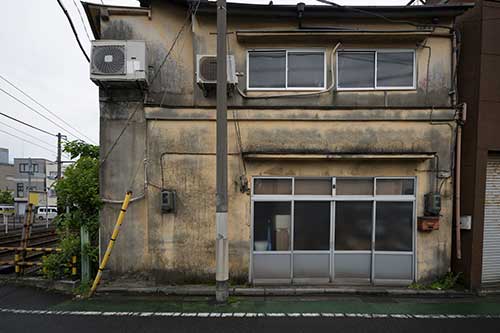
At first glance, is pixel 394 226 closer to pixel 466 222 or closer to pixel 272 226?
pixel 466 222

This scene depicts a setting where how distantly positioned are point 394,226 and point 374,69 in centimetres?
426

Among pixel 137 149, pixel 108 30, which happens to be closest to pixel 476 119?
pixel 137 149

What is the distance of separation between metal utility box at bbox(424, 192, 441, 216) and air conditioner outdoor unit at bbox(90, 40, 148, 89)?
793cm

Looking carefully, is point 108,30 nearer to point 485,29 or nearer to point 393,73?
point 393,73

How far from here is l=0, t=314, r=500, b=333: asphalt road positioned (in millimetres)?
4875

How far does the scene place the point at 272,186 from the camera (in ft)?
23.5

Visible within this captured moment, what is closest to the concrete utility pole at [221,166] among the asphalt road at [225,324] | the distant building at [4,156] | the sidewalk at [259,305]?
the sidewalk at [259,305]

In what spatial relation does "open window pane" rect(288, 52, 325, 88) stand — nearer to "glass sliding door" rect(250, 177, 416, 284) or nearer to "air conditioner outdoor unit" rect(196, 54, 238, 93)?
"air conditioner outdoor unit" rect(196, 54, 238, 93)

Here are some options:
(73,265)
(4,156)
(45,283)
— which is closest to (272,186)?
(73,265)

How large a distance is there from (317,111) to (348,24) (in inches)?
101

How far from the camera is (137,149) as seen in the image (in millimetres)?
7266

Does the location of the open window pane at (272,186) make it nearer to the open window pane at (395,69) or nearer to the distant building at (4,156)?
the open window pane at (395,69)

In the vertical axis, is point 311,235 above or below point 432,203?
below

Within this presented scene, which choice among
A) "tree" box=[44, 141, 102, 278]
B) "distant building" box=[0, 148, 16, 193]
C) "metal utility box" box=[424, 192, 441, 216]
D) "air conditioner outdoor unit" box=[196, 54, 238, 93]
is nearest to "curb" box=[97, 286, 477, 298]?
"tree" box=[44, 141, 102, 278]
